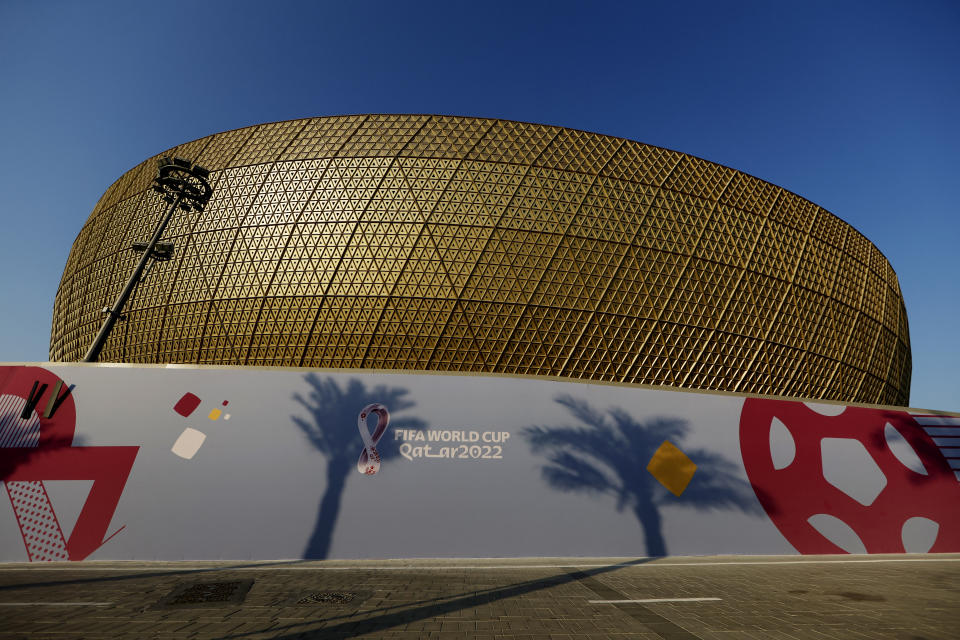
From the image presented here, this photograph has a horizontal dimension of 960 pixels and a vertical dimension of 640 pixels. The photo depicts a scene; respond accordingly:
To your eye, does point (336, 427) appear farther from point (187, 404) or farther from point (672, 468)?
point (672, 468)

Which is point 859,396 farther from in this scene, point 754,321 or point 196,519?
point 196,519

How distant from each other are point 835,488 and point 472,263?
14.4 meters

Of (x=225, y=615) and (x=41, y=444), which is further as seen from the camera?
(x=41, y=444)

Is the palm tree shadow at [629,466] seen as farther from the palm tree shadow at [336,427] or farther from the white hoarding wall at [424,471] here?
the palm tree shadow at [336,427]

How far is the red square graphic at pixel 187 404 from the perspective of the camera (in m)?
9.68

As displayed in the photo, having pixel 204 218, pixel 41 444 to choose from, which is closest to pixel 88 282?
pixel 204 218

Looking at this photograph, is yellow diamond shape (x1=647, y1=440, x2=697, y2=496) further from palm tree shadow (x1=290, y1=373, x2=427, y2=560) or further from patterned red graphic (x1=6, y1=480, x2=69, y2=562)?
patterned red graphic (x1=6, y1=480, x2=69, y2=562)

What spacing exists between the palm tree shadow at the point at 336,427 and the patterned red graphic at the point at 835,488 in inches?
308

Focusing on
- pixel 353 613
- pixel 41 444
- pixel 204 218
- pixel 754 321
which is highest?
pixel 204 218

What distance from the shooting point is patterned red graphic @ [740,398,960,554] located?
1035 centimetres

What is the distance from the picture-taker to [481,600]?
5.93m

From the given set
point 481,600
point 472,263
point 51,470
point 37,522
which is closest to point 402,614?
point 481,600

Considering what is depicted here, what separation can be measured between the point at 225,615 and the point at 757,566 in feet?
30.1

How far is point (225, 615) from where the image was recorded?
5168 millimetres
